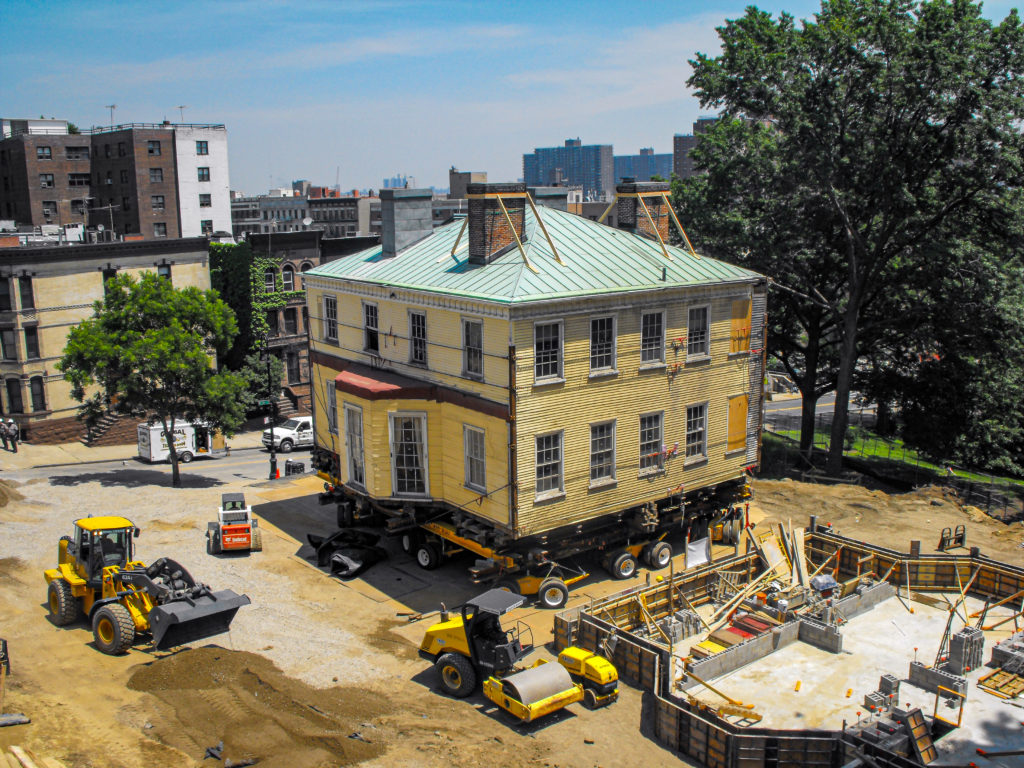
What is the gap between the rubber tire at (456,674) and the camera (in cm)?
2277

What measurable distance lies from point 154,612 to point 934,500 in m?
32.5

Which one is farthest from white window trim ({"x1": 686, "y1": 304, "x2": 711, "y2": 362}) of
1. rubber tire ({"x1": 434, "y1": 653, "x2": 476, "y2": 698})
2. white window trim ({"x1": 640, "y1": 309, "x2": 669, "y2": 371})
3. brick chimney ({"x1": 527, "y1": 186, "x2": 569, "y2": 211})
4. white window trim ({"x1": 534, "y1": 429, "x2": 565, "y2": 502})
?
rubber tire ({"x1": 434, "y1": 653, "x2": 476, "y2": 698})

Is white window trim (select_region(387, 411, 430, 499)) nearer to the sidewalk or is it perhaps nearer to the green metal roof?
the green metal roof

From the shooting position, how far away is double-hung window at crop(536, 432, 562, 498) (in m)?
28.7

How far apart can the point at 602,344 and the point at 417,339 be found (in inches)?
249

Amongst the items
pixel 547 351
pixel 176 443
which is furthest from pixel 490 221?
pixel 176 443

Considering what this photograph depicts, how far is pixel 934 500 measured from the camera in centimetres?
4094

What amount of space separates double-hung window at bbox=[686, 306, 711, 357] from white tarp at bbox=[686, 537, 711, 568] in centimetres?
640

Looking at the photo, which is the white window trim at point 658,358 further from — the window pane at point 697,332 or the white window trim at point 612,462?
the white window trim at point 612,462

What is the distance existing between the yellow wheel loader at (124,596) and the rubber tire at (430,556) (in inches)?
331

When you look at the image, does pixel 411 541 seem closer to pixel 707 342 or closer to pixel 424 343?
pixel 424 343

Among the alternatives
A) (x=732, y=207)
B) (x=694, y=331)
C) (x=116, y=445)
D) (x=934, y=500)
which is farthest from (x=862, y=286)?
(x=116, y=445)

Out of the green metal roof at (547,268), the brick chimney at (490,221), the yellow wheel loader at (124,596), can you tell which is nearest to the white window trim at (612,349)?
the green metal roof at (547,268)

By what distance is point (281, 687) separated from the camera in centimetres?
2289
